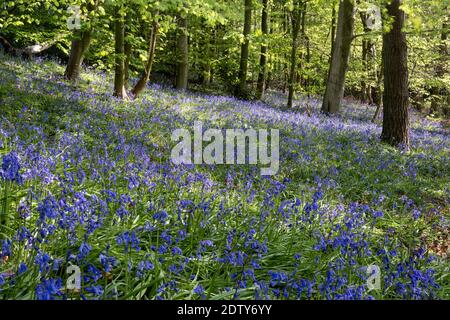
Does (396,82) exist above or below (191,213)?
above

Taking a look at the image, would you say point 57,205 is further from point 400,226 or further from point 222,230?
point 400,226

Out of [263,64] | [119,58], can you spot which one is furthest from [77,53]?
[263,64]

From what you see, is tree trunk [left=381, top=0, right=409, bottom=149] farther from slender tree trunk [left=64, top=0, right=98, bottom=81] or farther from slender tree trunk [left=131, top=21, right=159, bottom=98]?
slender tree trunk [left=64, top=0, right=98, bottom=81]

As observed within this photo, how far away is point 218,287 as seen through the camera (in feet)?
12.0

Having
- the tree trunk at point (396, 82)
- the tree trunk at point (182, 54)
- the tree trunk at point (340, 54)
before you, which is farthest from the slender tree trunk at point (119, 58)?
the tree trunk at point (340, 54)

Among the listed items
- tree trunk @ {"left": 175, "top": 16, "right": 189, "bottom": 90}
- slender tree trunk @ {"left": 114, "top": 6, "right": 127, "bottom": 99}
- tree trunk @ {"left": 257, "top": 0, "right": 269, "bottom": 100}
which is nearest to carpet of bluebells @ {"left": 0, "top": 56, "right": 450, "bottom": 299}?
slender tree trunk @ {"left": 114, "top": 6, "right": 127, "bottom": 99}

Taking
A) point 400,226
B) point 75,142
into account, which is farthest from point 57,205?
point 400,226

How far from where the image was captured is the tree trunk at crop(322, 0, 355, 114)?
15.4 meters

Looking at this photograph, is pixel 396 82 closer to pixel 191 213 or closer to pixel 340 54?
pixel 340 54

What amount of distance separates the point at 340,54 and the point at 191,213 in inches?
499

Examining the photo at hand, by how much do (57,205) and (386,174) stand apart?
6450 millimetres

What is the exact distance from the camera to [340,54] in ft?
51.2

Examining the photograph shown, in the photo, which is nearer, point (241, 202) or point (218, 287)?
point (218, 287)

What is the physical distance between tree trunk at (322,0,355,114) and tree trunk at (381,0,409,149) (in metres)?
4.77
